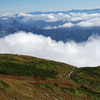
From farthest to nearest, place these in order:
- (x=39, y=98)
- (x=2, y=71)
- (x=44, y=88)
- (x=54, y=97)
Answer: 1. (x=2, y=71)
2. (x=44, y=88)
3. (x=54, y=97)
4. (x=39, y=98)

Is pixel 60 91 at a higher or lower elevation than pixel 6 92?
lower

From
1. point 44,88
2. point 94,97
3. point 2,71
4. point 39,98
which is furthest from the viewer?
point 2,71

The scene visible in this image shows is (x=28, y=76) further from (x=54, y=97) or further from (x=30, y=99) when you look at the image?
(x=30, y=99)

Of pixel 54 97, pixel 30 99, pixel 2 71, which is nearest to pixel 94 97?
pixel 54 97

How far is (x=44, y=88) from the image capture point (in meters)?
44.5

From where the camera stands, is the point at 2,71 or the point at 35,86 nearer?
the point at 35,86

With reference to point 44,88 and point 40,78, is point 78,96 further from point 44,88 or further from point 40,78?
point 40,78

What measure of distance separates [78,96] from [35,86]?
1967cm

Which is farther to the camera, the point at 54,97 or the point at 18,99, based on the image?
the point at 54,97

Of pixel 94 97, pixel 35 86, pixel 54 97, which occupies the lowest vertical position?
pixel 94 97

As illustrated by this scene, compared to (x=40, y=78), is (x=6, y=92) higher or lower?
higher

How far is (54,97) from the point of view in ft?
133

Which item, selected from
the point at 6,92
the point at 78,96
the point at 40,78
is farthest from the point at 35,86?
the point at 40,78

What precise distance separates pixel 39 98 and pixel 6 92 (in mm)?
11112
